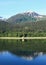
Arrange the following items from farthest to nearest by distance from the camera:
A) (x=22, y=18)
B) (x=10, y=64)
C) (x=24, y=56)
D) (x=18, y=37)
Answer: (x=22, y=18) → (x=18, y=37) → (x=24, y=56) → (x=10, y=64)

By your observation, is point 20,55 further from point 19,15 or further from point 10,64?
point 19,15

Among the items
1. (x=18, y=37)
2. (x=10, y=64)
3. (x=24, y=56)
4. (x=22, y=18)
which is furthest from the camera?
(x=22, y=18)

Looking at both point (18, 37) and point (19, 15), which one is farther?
point (19, 15)

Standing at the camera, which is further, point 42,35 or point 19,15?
point 19,15

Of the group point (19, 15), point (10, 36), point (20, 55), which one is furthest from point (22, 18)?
point (20, 55)

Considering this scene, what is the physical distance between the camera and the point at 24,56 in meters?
23.7

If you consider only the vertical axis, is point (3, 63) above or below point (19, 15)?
below

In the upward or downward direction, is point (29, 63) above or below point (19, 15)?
below

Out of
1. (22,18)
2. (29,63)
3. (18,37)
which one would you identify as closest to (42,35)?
(18,37)

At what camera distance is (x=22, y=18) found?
177625 mm

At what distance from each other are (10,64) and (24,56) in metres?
5.41

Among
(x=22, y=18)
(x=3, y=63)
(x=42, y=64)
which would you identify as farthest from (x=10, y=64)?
(x=22, y=18)

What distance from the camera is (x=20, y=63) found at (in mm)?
19297

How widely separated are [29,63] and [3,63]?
226cm
